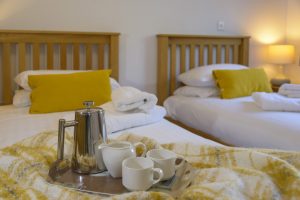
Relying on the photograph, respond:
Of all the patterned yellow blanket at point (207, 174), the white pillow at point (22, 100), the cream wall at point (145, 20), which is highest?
the cream wall at point (145, 20)

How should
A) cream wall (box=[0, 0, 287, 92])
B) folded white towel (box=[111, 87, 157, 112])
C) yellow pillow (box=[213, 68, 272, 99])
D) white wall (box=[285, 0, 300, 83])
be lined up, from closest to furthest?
folded white towel (box=[111, 87, 157, 112]) < cream wall (box=[0, 0, 287, 92]) < yellow pillow (box=[213, 68, 272, 99]) < white wall (box=[285, 0, 300, 83])

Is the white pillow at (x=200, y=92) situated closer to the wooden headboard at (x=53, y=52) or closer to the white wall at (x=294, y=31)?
the wooden headboard at (x=53, y=52)

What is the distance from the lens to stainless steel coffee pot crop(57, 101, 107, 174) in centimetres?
86

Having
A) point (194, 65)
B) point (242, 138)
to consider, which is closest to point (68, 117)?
point (242, 138)

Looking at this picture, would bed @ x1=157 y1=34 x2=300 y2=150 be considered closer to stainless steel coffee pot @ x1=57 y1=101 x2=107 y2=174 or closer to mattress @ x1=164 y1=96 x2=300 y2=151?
mattress @ x1=164 y1=96 x2=300 y2=151

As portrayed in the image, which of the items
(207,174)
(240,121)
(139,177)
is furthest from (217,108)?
(139,177)

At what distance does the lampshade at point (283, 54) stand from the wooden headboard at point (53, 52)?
60.2 inches

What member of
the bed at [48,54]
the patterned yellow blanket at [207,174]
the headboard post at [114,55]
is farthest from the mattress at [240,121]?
the patterned yellow blanket at [207,174]

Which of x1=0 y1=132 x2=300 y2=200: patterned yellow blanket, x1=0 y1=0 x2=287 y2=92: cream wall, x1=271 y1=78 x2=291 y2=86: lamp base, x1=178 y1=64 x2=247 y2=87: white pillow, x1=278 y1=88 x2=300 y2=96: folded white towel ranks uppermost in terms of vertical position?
x1=0 y1=0 x2=287 y2=92: cream wall

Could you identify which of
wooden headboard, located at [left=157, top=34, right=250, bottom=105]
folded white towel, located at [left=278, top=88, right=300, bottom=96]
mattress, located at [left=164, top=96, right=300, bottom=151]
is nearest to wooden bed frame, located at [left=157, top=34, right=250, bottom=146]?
wooden headboard, located at [left=157, top=34, right=250, bottom=105]

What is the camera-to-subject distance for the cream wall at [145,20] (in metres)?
2.34

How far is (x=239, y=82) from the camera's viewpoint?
8.25 feet

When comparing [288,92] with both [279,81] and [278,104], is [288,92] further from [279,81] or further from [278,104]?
[279,81]

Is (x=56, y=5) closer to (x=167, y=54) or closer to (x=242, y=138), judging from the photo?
(x=167, y=54)
